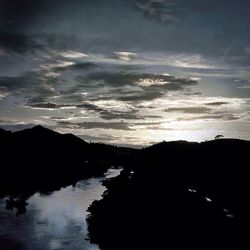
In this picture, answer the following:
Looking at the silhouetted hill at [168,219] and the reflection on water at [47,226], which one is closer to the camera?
the silhouetted hill at [168,219]

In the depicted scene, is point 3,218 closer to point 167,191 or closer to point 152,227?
point 152,227

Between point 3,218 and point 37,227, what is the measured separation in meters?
5.90

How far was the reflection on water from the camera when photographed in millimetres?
36181

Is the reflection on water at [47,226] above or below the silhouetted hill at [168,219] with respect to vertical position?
below

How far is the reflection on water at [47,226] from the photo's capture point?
3618 centimetres

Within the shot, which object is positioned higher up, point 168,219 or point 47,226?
point 168,219

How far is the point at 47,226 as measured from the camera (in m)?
44.0

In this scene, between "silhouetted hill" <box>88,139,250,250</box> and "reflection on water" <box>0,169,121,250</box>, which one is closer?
"silhouetted hill" <box>88,139,250,250</box>

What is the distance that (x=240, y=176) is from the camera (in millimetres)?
81938

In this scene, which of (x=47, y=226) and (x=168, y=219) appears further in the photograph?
(x=47, y=226)

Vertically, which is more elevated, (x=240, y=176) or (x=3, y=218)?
(x=240, y=176)

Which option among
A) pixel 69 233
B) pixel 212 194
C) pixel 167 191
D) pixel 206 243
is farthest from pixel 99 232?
pixel 212 194

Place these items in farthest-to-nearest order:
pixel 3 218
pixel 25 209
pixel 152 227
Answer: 1. pixel 25 209
2. pixel 3 218
3. pixel 152 227

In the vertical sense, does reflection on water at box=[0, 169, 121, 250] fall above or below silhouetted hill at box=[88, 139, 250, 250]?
below
